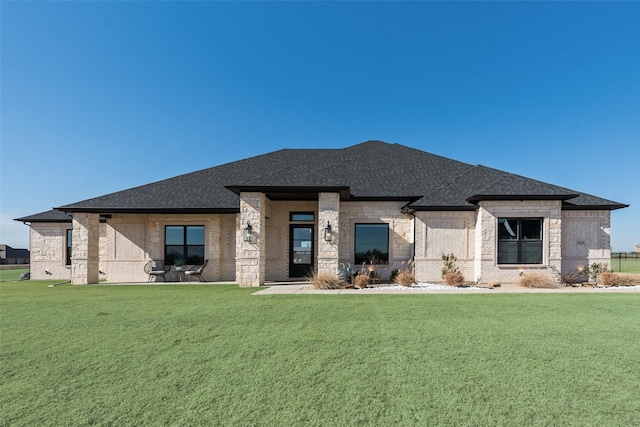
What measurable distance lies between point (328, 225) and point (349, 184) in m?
3.73

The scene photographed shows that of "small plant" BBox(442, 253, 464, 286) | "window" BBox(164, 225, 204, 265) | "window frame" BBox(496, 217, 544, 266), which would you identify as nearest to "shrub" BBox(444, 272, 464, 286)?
"small plant" BBox(442, 253, 464, 286)

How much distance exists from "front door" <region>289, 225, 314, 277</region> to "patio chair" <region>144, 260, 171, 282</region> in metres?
5.68

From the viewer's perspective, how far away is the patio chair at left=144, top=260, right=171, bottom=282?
14.6 m

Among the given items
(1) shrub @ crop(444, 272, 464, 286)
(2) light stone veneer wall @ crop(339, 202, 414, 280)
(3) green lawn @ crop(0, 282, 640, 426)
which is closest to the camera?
(3) green lawn @ crop(0, 282, 640, 426)

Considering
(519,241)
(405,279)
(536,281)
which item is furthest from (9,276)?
(536,281)

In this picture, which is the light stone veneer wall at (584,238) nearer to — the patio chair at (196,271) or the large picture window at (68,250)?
the patio chair at (196,271)

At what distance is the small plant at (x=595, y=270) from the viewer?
12844 mm

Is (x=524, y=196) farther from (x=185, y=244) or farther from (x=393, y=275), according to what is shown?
(x=185, y=244)

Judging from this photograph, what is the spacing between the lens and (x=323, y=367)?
4.13 meters

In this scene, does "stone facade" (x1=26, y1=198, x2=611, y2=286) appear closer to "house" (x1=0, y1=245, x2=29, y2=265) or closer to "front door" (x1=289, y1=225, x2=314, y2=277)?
"front door" (x1=289, y1=225, x2=314, y2=277)

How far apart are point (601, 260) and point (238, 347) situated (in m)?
14.9

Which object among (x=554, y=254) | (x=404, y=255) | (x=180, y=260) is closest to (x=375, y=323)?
(x=404, y=255)

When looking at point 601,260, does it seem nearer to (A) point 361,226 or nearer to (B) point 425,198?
(B) point 425,198

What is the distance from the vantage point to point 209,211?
14.4 meters
